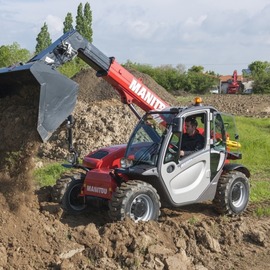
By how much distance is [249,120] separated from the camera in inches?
996

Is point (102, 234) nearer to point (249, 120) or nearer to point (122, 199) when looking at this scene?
point (122, 199)

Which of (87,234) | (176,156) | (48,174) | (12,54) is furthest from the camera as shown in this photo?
(12,54)

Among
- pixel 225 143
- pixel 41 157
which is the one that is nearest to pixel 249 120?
pixel 41 157

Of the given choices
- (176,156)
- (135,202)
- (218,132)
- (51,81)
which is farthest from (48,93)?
(218,132)

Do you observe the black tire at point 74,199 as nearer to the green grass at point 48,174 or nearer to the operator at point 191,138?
the operator at point 191,138

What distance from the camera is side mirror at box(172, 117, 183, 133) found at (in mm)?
7742

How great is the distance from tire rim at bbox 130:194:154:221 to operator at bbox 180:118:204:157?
1185 millimetres

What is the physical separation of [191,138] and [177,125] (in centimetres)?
83

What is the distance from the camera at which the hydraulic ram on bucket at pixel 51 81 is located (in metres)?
6.60

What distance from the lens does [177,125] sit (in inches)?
305

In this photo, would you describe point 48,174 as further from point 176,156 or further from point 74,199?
point 176,156

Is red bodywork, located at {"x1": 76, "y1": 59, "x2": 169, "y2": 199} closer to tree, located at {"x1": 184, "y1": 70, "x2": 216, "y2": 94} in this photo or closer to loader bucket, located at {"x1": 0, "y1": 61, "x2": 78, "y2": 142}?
loader bucket, located at {"x1": 0, "y1": 61, "x2": 78, "y2": 142}

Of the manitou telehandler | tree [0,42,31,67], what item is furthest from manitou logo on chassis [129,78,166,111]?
tree [0,42,31,67]

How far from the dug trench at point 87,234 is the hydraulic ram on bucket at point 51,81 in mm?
157
